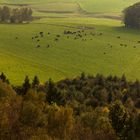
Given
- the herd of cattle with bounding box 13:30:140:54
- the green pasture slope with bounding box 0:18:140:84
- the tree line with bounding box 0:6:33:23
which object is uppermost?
the tree line with bounding box 0:6:33:23

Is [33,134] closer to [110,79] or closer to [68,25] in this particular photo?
[110,79]

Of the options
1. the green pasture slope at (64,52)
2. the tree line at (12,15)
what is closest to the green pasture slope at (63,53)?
the green pasture slope at (64,52)

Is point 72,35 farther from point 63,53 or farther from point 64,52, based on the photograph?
point 63,53

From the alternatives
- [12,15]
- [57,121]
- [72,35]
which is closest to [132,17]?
[72,35]

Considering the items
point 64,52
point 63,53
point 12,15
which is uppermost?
point 12,15

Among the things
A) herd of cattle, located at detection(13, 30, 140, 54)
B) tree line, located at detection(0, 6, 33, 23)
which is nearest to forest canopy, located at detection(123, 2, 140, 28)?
herd of cattle, located at detection(13, 30, 140, 54)

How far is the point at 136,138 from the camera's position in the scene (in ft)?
201

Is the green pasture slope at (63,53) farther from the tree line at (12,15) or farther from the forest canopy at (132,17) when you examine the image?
the tree line at (12,15)

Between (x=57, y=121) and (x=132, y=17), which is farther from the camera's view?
(x=132, y=17)

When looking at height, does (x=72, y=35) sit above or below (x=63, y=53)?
above

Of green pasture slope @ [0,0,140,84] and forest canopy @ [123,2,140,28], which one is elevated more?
forest canopy @ [123,2,140,28]

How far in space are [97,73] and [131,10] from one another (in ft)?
271

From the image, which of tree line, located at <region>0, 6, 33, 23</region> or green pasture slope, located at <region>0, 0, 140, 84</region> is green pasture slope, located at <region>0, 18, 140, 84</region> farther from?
tree line, located at <region>0, 6, 33, 23</region>

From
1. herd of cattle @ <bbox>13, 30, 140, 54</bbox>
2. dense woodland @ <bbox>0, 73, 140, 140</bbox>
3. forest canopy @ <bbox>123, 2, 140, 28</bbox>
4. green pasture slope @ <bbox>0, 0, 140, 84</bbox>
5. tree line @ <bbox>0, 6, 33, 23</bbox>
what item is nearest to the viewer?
dense woodland @ <bbox>0, 73, 140, 140</bbox>
